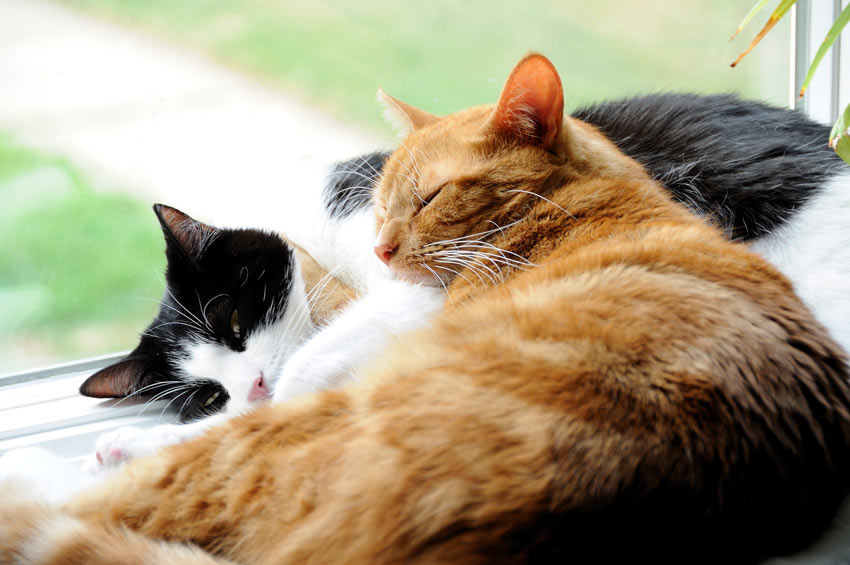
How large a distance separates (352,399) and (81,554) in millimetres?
373

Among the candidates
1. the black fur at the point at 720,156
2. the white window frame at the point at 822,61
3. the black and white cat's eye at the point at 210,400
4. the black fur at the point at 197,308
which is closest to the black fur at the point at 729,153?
the black fur at the point at 720,156

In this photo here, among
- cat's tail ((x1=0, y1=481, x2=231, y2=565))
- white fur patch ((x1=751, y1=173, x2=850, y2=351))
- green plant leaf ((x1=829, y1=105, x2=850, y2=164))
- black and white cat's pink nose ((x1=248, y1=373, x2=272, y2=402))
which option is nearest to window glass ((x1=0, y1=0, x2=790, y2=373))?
black and white cat's pink nose ((x1=248, y1=373, x2=272, y2=402))

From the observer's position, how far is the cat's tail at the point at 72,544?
31.7 inches

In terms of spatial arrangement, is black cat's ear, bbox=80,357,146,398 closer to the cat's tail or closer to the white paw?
the white paw

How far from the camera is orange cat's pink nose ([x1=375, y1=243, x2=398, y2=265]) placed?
4.53 feet

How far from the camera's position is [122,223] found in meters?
1.81

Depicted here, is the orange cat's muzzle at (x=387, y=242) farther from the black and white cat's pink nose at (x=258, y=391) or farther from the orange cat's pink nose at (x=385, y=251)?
the black and white cat's pink nose at (x=258, y=391)

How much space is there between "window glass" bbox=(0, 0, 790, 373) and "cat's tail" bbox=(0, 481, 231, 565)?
0.91 m

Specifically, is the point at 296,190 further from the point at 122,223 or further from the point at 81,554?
the point at 81,554

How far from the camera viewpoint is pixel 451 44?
6.71 ft

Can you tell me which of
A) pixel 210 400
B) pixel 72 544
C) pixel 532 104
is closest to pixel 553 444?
pixel 72 544

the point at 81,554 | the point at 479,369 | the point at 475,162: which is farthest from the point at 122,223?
the point at 479,369

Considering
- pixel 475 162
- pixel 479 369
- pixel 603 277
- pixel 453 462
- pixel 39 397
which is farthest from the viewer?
pixel 39 397

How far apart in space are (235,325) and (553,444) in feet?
3.25
